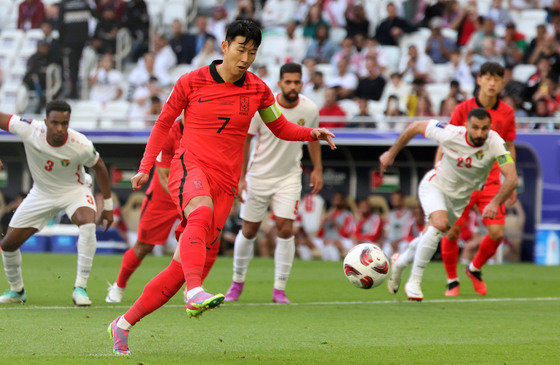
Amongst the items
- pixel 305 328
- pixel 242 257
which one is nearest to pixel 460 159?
pixel 242 257

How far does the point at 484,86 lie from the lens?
37.3 ft

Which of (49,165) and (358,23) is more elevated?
(358,23)

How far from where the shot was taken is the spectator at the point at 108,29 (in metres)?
24.1

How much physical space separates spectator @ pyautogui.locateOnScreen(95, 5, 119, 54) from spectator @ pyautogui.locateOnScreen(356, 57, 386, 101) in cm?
707

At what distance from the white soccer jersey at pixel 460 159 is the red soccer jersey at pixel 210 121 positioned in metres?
4.04

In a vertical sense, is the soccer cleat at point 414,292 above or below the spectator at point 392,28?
below

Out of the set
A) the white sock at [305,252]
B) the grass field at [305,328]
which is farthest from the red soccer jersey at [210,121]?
the white sock at [305,252]

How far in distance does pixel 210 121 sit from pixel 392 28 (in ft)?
51.2

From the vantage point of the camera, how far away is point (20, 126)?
9.93 m

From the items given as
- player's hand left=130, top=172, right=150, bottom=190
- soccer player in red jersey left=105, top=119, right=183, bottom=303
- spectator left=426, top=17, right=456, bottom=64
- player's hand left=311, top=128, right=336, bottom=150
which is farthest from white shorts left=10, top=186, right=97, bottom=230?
spectator left=426, top=17, right=456, bottom=64

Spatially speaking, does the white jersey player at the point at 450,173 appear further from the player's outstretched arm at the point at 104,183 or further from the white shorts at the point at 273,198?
the player's outstretched arm at the point at 104,183

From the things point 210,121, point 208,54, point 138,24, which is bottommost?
point 210,121

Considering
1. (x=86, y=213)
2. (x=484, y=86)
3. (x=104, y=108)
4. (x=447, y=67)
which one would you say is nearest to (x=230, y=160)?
(x=86, y=213)

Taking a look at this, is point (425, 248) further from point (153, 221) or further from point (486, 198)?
point (153, 221)
